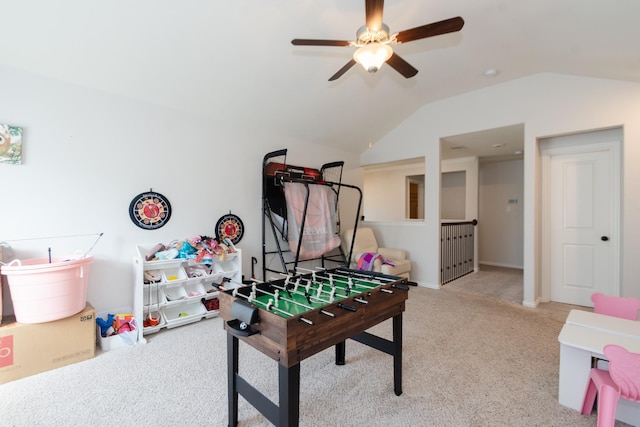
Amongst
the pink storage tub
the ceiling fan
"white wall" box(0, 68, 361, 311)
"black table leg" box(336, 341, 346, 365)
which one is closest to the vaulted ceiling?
"white wall" box(0, 68, 361, 311)

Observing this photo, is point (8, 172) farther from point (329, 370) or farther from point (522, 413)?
point (522, 413)

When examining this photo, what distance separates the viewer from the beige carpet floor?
5.47ft

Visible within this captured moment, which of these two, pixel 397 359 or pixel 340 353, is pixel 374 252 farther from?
pixel 397 359

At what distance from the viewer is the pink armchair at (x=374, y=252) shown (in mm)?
4246

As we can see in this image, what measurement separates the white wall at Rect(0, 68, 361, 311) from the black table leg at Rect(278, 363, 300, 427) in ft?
8.02

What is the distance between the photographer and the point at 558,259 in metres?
3.86

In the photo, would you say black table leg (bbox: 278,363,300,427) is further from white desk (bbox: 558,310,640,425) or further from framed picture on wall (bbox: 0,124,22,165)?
framed picture on wall (bbox: 0,124,22,165)

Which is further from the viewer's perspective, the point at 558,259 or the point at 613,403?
the point at 558,259

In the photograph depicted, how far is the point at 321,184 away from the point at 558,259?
3.40 metres

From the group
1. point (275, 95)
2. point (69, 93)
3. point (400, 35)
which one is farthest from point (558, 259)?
point (69, 93)

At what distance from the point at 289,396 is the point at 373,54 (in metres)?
2.08

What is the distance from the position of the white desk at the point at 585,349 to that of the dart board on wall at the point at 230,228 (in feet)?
10.8

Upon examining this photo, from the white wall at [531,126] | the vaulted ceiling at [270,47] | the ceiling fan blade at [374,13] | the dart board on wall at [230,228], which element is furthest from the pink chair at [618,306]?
the dart board on wall at [230,228]

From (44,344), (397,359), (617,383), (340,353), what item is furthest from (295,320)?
(44,344)
